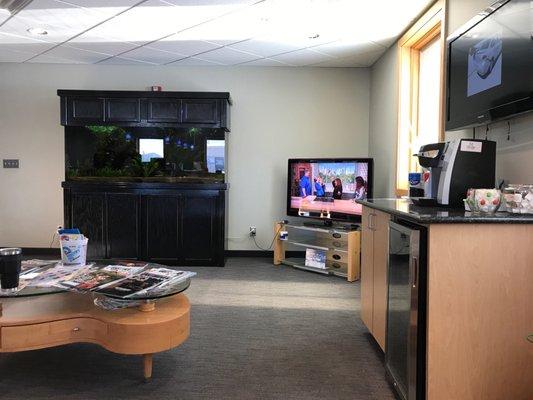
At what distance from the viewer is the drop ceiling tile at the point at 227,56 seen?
4.64 m

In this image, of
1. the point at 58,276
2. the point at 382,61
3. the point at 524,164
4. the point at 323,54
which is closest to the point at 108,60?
the point at 323,54

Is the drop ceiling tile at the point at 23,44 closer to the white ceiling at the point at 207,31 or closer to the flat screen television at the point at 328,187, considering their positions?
the white ceiling at the point at 207,31

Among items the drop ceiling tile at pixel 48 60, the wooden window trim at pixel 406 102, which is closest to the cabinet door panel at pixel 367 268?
the wooden window trim at pixel 406 102

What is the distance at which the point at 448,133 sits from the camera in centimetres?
299

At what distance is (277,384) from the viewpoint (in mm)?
2076

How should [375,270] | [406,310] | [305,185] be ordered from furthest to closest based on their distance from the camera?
[305,185], [375,270], [406,310]

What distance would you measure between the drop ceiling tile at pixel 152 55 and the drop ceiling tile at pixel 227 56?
31 centimetres

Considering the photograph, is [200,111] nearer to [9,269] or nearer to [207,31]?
[207,31]

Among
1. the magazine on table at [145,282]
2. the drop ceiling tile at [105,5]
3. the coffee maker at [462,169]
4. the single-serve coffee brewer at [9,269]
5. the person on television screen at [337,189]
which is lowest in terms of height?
the magazine on table at [145,282]

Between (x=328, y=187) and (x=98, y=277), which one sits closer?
(x=98, y=277)

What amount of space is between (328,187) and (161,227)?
2015 millimetres

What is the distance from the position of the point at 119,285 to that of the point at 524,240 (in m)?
1.85

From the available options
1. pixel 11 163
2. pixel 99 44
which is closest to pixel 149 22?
pixel 99 44

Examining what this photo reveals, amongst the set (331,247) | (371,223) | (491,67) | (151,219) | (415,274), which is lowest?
(331,247)
